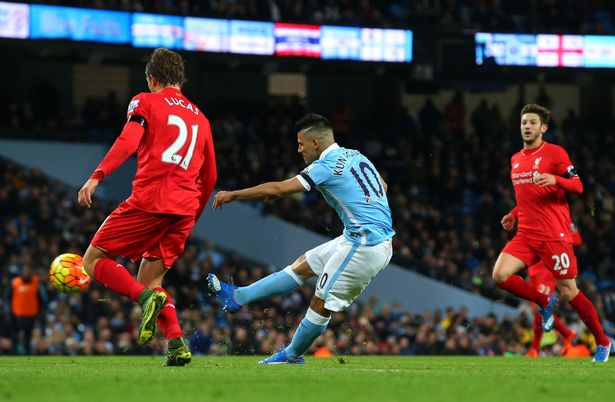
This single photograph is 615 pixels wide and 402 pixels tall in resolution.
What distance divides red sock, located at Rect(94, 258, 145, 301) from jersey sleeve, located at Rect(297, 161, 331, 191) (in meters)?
1.44

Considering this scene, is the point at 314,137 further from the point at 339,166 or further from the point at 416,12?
the point at 416,12

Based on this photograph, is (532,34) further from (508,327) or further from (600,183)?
(508,327)

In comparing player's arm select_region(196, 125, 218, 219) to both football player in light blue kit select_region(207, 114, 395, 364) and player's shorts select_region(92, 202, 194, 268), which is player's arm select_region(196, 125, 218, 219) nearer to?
player's shorts select_region(92, 202, 194, 268)

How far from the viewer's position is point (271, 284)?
9.67m

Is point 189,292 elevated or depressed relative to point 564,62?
depressed

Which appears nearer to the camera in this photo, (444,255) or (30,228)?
(30,228)

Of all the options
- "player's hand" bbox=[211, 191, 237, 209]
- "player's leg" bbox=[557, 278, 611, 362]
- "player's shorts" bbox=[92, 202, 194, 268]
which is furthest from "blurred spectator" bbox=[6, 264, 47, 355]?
"player's hand" bbox=[211, 191, 237, 209]

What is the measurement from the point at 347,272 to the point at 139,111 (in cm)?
198

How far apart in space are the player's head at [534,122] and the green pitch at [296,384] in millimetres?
3095

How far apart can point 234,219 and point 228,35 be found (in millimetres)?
3971

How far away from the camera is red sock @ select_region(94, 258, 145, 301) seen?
330 inches

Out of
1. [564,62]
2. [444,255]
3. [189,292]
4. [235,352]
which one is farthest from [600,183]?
[235,352]

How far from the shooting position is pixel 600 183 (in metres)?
28.7

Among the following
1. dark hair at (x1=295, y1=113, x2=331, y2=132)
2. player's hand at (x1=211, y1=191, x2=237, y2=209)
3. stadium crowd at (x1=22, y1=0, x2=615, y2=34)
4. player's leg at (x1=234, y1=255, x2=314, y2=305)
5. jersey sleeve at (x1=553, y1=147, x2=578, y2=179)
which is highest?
stadium crowd at (x1=22, y1=0, x2=615, y2=34)
